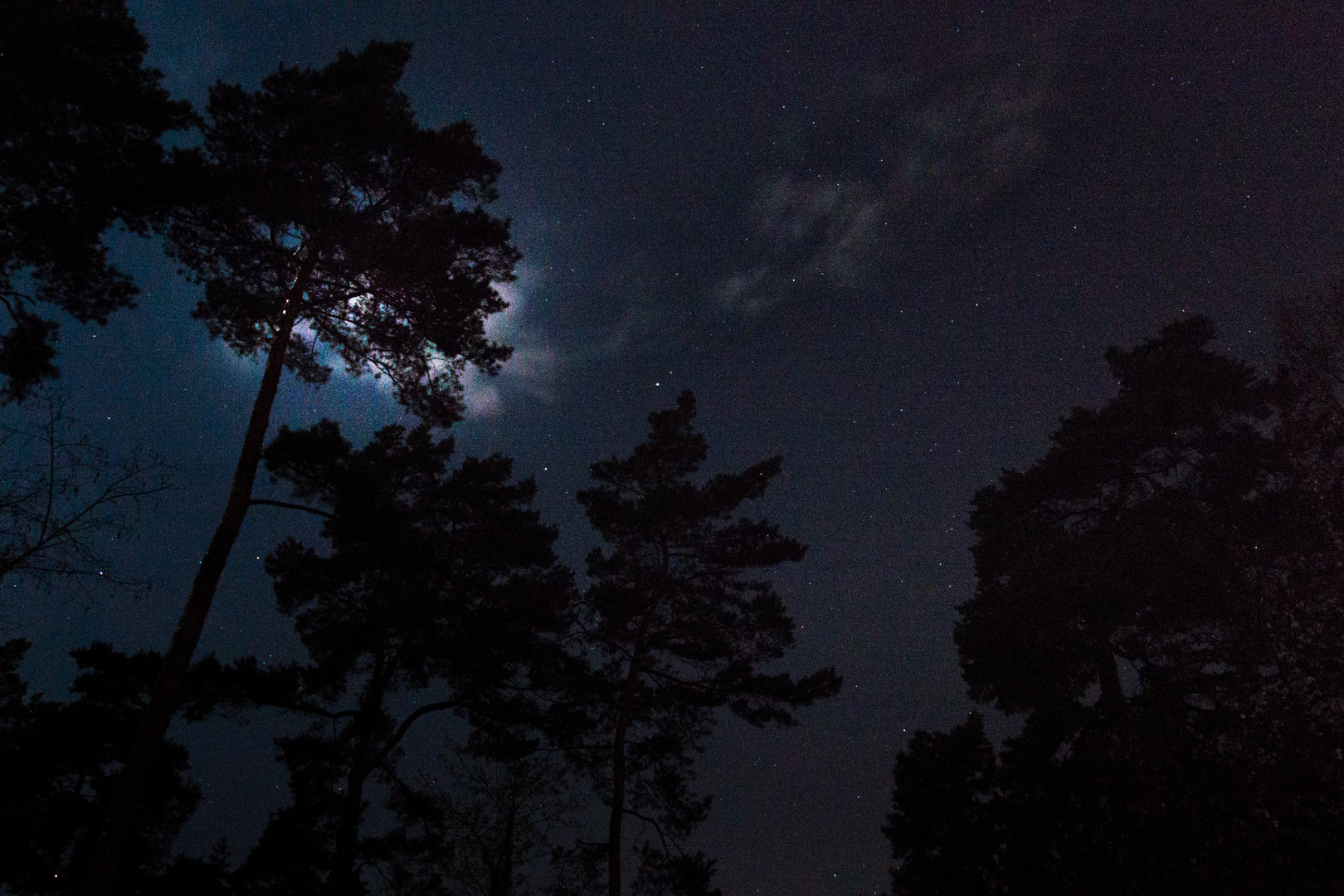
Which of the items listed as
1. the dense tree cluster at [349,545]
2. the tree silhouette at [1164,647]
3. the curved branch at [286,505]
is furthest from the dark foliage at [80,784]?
the tree silhouette at [1164,647]

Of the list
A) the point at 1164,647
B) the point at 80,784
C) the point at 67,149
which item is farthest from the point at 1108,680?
the point at 80,784

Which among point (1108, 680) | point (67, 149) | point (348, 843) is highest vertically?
point (67, 149)

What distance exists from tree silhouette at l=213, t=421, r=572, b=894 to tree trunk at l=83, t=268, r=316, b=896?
0.98 meters

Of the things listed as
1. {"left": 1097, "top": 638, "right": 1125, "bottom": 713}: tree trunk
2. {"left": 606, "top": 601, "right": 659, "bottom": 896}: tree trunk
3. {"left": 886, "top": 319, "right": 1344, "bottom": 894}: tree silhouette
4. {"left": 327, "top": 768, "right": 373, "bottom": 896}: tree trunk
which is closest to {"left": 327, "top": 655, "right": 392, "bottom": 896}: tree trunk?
{"left": 327, "top": 768, "right": 373, "bottom": 896}: tree trunk

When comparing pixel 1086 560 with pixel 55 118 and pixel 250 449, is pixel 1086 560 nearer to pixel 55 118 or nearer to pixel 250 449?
pixel 250 449

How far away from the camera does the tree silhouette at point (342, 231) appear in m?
12.1

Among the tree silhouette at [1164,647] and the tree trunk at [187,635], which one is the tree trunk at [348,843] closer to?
the tree trunk at [187,635]

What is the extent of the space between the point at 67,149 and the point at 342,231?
3562mm

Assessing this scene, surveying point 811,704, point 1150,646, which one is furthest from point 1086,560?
point 811,704

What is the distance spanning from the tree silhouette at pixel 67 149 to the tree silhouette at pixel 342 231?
713mm

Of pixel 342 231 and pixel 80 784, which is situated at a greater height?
pixel 342 231

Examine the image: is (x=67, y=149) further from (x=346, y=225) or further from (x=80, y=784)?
(x=80, y=784)

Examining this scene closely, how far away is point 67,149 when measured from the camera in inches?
425

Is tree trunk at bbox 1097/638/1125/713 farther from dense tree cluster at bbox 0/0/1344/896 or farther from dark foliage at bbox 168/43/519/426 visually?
dark foliage at bbox 168/43/519/426
